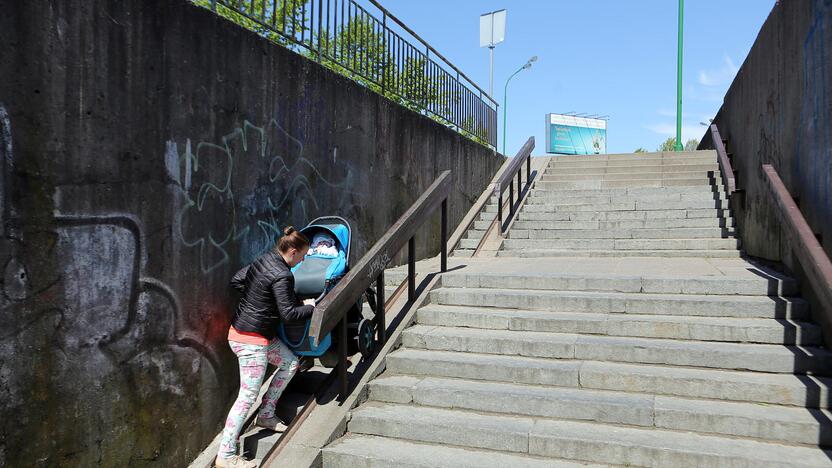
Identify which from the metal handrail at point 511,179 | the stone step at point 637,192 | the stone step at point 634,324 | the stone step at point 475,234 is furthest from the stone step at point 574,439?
the stone step at point 637,192

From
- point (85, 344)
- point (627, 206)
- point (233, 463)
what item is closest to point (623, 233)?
point (627, 206)

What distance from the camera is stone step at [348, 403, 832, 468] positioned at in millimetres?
3479

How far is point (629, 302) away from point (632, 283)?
43 cm

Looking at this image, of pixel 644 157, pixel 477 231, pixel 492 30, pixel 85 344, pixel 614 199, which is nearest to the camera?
pixel 85 344

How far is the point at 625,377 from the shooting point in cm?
432

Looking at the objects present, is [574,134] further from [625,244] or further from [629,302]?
[629,302]

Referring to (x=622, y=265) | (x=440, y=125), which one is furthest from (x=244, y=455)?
(x=440, y=125)

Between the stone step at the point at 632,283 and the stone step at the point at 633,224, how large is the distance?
2.64 meters

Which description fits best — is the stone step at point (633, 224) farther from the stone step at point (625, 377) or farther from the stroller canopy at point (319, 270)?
the stroller canopy at point (319, 270)

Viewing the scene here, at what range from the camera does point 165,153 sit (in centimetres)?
Answer: 401

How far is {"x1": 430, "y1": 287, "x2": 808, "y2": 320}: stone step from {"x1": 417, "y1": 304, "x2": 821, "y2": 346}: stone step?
0.21 ft

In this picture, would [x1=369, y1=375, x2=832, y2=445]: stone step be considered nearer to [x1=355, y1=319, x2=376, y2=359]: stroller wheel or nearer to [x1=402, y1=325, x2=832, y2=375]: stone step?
[x1=355, y1=319, x2=376, y2=359]: stroller wheel

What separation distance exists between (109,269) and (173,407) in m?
1.12

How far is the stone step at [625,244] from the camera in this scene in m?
7.71
